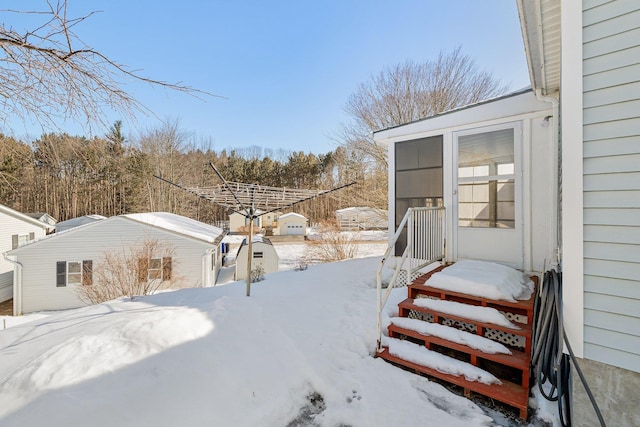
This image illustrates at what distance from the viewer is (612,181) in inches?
64.3

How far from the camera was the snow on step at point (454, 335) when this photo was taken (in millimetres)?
2218

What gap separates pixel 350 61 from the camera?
10.4 m

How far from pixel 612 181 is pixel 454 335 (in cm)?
165

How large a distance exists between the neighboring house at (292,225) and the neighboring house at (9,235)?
17.2 m

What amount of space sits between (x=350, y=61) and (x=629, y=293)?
11.1m

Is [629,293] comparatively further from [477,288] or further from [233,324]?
[233,324]

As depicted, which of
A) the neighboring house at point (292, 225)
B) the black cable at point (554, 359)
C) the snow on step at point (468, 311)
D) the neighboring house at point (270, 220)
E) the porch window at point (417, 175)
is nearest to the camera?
the black cable at point (554, 359)

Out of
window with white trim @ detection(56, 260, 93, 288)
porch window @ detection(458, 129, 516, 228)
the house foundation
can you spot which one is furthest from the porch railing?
window with white trim @ detection(56, 260, 93, 288)

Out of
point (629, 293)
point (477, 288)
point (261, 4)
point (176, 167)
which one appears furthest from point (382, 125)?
point (176, 167)

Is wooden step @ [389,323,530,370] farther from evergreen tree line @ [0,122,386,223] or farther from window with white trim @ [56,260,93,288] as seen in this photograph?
window with white trim @ [56,260,93,288]

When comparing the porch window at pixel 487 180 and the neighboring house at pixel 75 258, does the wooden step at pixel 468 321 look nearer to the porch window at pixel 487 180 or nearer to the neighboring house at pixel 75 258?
the porch window at pixel 487 180

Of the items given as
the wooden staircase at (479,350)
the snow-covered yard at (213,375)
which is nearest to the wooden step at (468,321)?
the wooden staircase at (479,350)

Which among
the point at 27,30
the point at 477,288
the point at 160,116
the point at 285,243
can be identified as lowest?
the point at 285,243

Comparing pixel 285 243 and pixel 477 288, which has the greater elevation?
pixel 477 288
